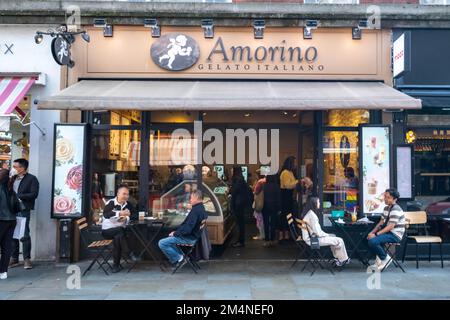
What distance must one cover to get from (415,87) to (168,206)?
5.33 metres

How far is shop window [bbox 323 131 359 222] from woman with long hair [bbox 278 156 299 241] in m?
1.43

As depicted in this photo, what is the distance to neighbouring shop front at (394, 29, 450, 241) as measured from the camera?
8281 mm

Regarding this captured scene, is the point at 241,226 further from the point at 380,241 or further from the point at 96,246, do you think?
the point at 96,246

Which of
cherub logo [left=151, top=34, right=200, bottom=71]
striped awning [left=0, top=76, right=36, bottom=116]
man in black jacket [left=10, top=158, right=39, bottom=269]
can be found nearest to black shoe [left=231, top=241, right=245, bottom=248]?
cherub logo [left=151, top=34, right=200, bottom=71]

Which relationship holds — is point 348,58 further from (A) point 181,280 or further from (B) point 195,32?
(A) point 181,280

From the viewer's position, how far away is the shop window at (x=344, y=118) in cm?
852

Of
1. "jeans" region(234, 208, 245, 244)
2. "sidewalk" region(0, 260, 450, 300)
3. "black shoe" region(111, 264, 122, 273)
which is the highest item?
"jeans" region(234, 208, 245, 244)

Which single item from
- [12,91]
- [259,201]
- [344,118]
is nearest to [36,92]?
[12,91]

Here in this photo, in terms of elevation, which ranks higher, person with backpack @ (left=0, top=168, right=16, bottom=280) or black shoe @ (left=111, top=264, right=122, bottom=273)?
person with backpack @ (left=0, top=168, right=16, bottom=280)

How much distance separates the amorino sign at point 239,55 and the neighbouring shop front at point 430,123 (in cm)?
57

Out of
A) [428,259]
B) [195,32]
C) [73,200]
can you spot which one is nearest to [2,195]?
[73,200]

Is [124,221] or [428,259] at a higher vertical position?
[124,221]

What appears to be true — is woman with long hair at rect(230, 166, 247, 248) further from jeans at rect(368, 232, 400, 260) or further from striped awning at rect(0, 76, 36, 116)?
striped awning at rect(0, 76, 36, 116)
